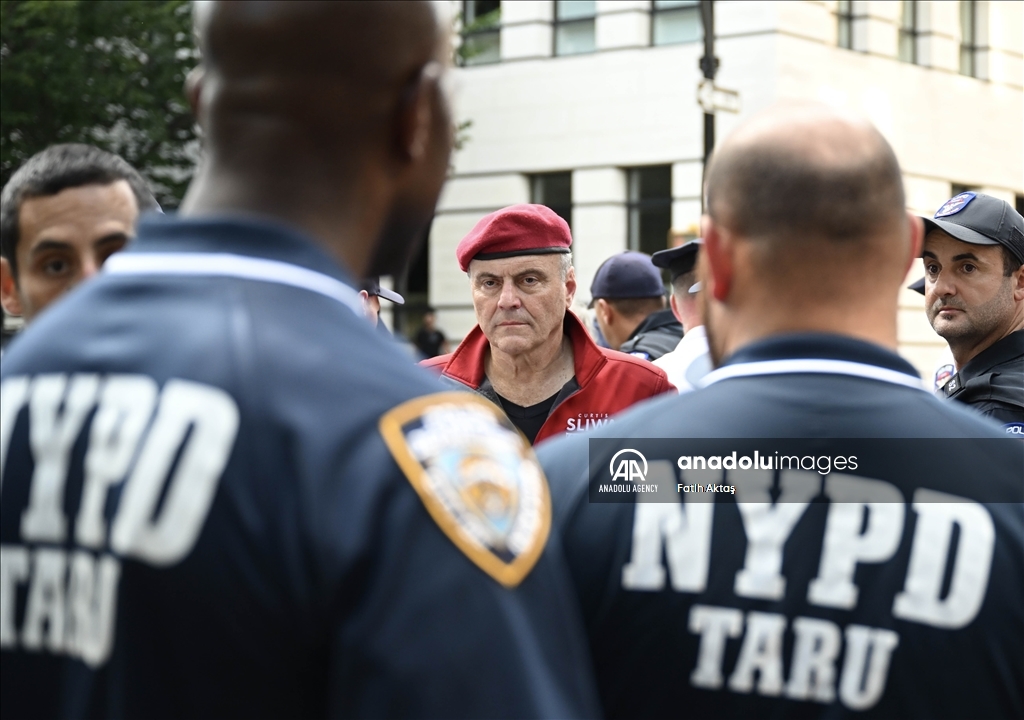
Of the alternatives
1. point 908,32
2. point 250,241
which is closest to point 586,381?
point 250,241

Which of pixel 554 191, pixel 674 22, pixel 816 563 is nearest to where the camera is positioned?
pixel 816 563

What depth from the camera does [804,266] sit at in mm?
2215

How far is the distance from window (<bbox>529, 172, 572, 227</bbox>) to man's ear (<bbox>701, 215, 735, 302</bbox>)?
19902 millimetres

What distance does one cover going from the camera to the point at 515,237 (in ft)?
18.0

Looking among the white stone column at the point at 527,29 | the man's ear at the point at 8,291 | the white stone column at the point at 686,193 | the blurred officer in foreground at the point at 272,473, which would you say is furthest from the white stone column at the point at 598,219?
the blurred officer in foreground at the point at 272,473

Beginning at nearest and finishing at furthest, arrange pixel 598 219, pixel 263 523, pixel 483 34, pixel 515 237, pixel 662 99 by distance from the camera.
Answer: pixel 263 523
pixel 515 237
pixel 662 99
pixel 598 219
pixel 483 34

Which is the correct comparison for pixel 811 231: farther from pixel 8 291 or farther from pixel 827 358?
pixel 8 291

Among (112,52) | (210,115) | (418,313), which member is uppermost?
(210,115)

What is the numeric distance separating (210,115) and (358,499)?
56 cm

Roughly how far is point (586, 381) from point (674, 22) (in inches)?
675

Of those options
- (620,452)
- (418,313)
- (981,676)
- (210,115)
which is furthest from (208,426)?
(418,313)

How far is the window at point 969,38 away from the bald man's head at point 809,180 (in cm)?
2316

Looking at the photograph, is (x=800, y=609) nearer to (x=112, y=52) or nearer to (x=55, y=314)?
(x=55, y=314)

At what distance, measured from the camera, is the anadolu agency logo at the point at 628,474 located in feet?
7.38
